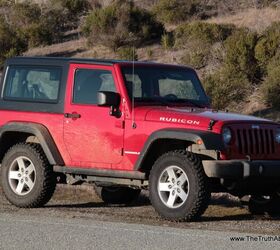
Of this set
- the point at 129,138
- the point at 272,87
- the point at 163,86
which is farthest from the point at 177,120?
the point at 272,87

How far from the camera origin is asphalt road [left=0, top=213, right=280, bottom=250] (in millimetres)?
8000

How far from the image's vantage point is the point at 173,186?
10.4 meters

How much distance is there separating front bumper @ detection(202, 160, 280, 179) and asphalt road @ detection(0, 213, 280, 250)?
2.91ft

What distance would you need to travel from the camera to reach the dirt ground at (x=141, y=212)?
10109mm

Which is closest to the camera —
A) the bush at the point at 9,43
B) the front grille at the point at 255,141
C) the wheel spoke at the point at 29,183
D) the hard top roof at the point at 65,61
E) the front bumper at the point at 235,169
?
the front bumper at the point at 235,169

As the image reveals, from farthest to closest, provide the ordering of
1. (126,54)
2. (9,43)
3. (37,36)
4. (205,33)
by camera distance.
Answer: (37,36), (9,43), (126,54), (205,33)

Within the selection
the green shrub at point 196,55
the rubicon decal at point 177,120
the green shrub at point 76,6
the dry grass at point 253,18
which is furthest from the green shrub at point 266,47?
the rubicon decal at point 177,120

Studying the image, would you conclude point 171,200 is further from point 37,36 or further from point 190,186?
point 37,36

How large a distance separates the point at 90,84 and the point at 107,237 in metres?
3.48

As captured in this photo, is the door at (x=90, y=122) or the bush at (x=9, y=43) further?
the bush at (x=9, y=43)

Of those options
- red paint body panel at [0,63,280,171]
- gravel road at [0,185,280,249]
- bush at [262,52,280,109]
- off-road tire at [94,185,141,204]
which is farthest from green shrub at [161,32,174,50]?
red paint body panel at [0,63,280,171]

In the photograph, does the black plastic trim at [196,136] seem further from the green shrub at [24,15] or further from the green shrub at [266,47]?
the green shrub at [24,15]

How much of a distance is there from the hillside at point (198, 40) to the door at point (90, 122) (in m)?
11.7

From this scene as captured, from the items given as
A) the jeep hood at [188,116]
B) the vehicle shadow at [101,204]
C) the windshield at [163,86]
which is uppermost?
the windshield at [163,86]
